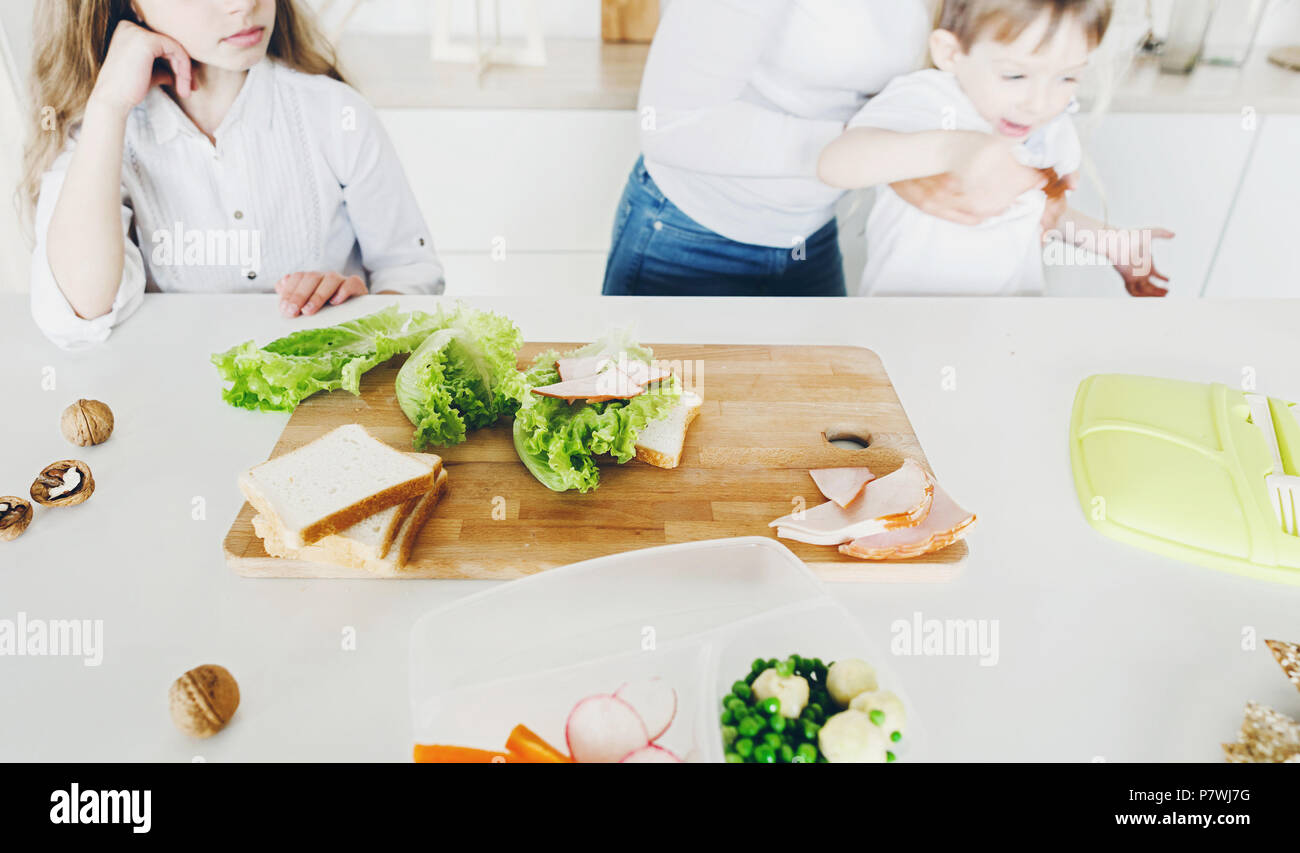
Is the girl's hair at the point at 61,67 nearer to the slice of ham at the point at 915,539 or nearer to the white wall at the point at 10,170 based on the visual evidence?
the white wall at the point at 10,170

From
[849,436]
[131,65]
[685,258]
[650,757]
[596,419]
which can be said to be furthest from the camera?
[685,258]

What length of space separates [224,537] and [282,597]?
0.11 metres

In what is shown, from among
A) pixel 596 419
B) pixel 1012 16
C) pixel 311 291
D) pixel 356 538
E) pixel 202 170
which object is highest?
pixel 1012 16

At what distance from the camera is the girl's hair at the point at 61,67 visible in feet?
3.97

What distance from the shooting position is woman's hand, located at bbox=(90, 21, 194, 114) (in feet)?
3.88

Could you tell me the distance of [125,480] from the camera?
909 millimetres

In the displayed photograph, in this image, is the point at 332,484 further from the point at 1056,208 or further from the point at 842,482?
the point at 1056,208

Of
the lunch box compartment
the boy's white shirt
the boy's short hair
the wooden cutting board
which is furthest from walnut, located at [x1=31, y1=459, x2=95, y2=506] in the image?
the boy's short hair

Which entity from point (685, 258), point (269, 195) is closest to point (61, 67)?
point (269, 195)

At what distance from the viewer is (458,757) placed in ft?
1.84

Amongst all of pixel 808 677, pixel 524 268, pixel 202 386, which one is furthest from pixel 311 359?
pixel 524 268

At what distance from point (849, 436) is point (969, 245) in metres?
0.68

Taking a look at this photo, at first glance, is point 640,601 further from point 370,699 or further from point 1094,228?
point 1094,228

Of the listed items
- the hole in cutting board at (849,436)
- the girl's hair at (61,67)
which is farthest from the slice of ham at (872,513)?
the girl's hair at (61,67)
